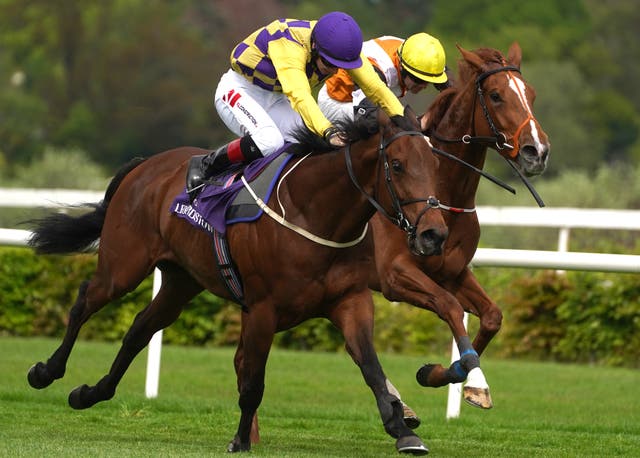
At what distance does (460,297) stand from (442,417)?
128cm

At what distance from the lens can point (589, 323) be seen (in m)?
10.3

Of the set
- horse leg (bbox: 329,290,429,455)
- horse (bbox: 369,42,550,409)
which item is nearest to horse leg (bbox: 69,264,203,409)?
horse (bbox: 369,42,550,409)

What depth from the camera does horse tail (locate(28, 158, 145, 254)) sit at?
741cm

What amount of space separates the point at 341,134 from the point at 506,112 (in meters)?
1.24

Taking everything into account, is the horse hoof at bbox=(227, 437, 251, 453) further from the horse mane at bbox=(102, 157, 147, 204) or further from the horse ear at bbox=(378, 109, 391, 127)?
the horse mane at bbox=(102, 157, 147, 204)

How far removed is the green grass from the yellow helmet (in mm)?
1790

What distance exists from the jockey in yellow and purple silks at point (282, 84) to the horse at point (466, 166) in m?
0.76

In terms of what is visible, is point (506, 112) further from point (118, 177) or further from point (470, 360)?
point (118, 177)

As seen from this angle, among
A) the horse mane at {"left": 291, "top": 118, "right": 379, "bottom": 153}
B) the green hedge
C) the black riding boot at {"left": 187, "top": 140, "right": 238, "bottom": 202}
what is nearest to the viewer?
the horse mane at {"left": 291, "top": 118, "right": 379, "bottom": 153}

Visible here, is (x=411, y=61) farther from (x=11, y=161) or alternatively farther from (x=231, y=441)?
(x=11, y=161)

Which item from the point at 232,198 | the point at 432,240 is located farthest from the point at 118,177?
the point at 432,240

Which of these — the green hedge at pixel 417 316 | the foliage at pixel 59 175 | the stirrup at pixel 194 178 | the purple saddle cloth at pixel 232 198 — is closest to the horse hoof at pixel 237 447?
the purple saddle cloth at pixel 232 198

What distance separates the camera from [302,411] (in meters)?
7.93

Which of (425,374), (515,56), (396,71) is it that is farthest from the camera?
(515,56)
